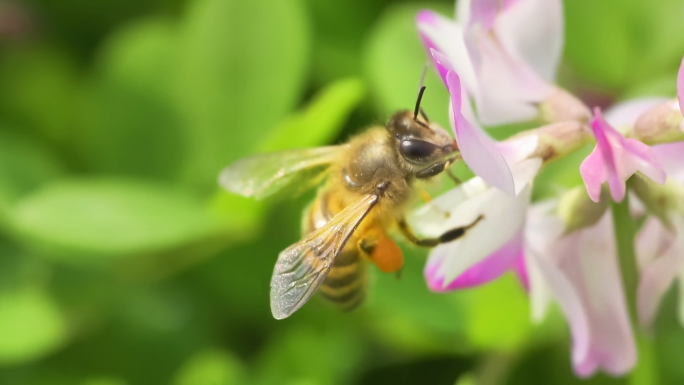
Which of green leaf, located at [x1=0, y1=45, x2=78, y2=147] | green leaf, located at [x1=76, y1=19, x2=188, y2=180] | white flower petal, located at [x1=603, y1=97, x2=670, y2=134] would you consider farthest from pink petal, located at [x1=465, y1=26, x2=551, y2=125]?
green leaf, located at [x1=0, y1=45, x2=78, y2=147]

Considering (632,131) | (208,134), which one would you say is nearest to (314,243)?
(632,131)

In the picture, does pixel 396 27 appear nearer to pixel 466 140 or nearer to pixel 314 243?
pixel 314 243

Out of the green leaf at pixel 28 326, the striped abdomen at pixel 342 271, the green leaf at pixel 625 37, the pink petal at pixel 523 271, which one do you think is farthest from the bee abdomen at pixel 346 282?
the green leaf at pixel 625 37

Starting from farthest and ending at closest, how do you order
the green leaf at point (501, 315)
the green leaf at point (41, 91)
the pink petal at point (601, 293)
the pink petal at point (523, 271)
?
the green leaf at point (41, 91)
the green leaf at point (501, 315)
the pink petal at point (523, 271)
the pink petal at point (601, 293)

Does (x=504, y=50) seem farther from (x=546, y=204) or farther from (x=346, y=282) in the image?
(x=346, y=282)

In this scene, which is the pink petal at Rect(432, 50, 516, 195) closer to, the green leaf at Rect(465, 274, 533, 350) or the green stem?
the green stem

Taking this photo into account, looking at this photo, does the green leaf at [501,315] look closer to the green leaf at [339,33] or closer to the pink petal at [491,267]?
the pink petal at [491,267]
